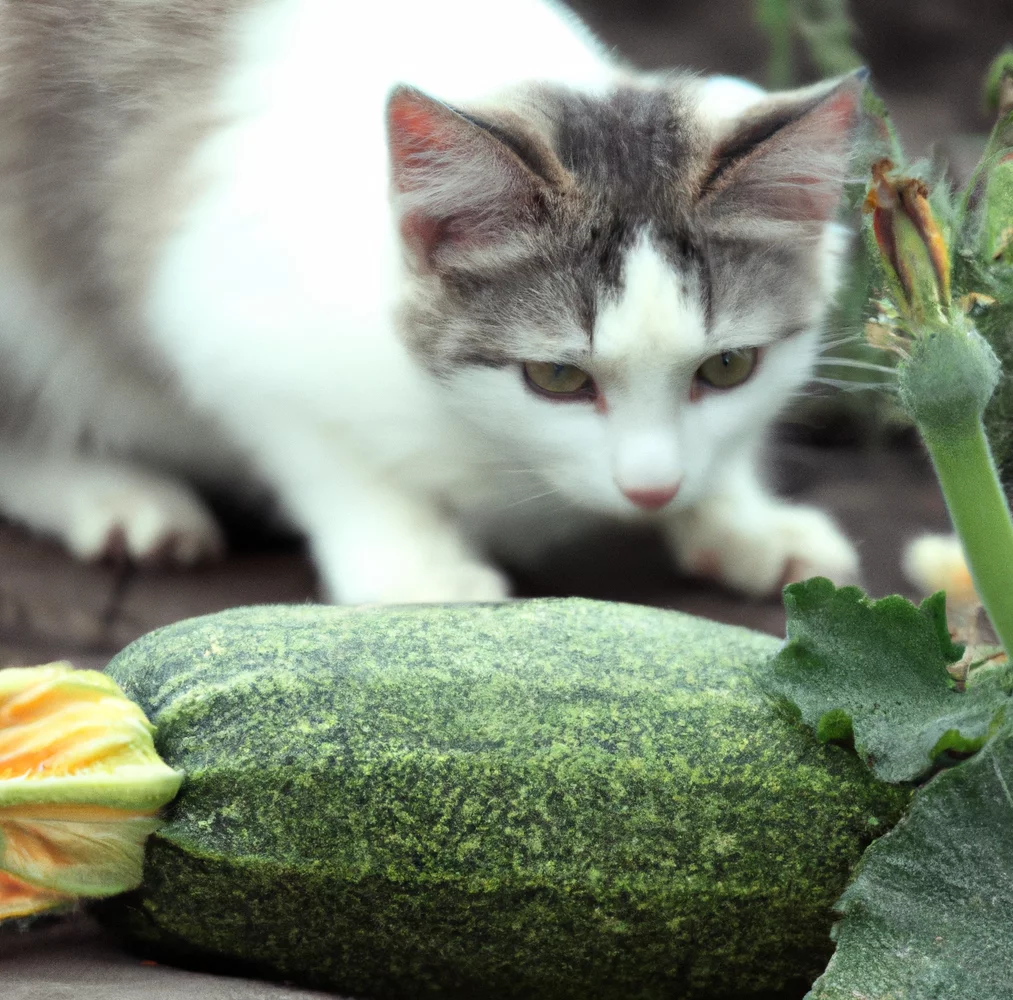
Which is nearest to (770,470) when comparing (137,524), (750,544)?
(750,544)

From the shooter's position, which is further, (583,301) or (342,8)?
(342,8)

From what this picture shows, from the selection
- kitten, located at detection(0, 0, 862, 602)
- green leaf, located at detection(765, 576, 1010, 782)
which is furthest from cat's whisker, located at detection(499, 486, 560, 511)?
green leaf, located at detection(765, 576, 1010, 782)

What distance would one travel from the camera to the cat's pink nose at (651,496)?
1.10 meters

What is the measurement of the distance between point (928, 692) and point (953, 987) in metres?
0.19

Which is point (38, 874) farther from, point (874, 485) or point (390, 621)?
point (874, 485)

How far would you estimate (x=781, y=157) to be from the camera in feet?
3.56

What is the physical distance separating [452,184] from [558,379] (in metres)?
0.19

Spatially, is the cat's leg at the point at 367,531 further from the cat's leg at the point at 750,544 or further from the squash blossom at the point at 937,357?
the squash blossom at the point at 937,357

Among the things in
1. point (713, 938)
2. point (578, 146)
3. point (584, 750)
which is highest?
point (578, 146)

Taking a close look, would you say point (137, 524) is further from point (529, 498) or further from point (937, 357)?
point (937, 357)

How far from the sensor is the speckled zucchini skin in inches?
32.6

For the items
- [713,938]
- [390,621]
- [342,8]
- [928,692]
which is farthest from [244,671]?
[342,8]

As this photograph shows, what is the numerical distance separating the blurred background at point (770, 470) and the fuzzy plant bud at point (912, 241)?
352 mm

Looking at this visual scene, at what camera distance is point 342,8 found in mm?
1428
